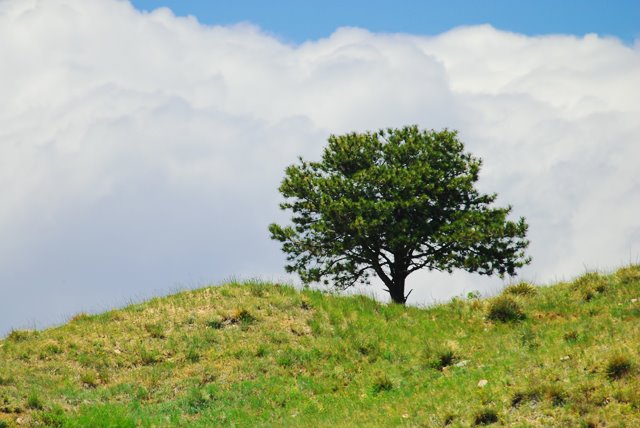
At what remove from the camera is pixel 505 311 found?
2653cm

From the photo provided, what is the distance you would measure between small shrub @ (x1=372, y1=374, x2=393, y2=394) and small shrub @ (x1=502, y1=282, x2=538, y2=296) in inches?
375

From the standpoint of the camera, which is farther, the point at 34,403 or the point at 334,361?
the point at 334,361

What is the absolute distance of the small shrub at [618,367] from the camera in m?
16.5

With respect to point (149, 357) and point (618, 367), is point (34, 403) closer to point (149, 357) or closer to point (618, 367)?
point (149, 357)

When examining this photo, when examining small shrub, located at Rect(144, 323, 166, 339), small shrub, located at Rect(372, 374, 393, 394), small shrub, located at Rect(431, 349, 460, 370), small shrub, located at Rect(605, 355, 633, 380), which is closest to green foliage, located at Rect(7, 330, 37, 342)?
small shrub, located at Rect(144, 323, 166, 339)

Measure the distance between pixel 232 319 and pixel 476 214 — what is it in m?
16.4

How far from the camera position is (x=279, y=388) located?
73.0 feet

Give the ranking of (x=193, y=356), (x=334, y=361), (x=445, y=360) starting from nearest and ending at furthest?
1. (x=445, y=360)
2. (x=334, y=361)
3. (x=193, y=356)

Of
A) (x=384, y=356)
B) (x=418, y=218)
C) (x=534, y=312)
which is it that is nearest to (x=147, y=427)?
(x=384, y=356)

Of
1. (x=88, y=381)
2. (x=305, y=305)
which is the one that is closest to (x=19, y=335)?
(x=88, y=381)

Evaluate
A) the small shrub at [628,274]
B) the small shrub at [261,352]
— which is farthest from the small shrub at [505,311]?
the small shrub at [261,352]

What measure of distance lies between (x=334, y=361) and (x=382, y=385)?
11.6ft

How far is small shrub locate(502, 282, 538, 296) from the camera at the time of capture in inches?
1122

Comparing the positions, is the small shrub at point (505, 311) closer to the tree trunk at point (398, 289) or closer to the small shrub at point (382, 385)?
the small shrub at point (382, 385)
